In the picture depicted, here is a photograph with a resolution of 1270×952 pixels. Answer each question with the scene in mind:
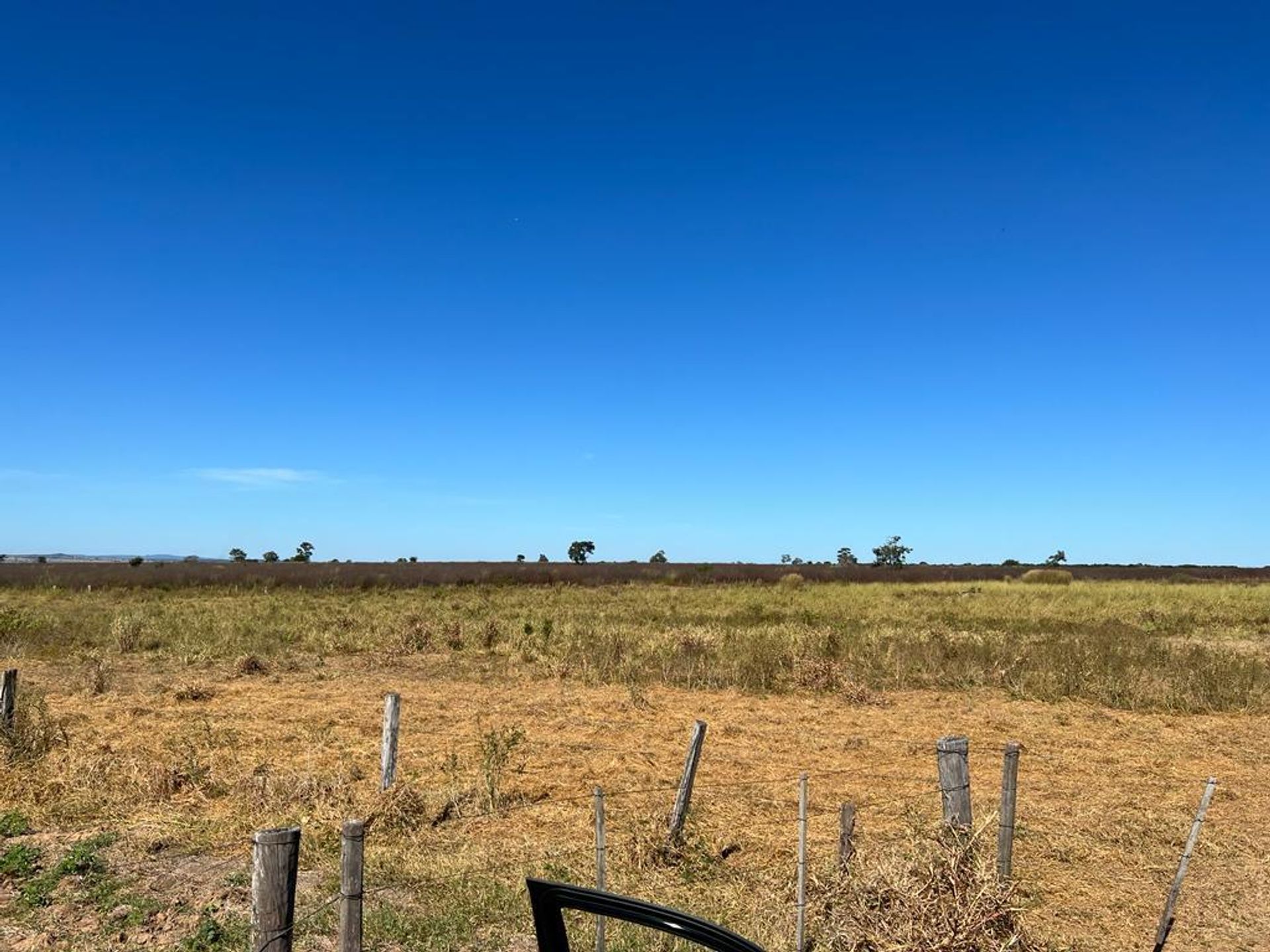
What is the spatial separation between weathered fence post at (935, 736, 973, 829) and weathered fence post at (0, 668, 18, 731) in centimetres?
1007

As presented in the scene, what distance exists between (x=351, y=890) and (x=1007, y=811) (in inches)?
173

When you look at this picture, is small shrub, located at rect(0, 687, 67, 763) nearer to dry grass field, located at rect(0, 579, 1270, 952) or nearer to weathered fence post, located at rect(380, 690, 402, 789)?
dry grass field, located at rect(0, 579, 1270, 952)

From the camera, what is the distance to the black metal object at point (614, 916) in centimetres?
214

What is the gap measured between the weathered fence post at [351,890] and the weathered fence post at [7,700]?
790cm

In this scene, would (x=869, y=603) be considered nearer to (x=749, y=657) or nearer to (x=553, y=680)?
(x=749, y=657)

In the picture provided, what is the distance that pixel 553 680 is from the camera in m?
16.7

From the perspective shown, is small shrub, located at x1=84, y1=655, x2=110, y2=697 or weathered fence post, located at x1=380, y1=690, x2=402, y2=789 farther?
small shrub, located at x1=84, y1=655, x2=110, y2=697

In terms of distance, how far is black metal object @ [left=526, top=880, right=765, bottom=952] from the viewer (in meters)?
2.14

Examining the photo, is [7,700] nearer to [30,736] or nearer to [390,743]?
[30,736]

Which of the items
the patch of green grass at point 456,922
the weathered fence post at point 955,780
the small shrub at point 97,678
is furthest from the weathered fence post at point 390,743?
the small shrub at point 97,678

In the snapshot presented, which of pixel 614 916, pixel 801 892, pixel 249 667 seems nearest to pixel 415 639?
pixel 249 667

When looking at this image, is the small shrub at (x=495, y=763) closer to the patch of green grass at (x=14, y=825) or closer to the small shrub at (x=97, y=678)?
the patch of green grass at (x=14, y=825)

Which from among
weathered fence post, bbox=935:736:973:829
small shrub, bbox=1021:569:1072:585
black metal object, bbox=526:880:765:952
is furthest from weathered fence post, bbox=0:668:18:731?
small shrub, bbox=1021:569:1072:585

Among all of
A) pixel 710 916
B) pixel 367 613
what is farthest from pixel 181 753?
pixel 367 613
